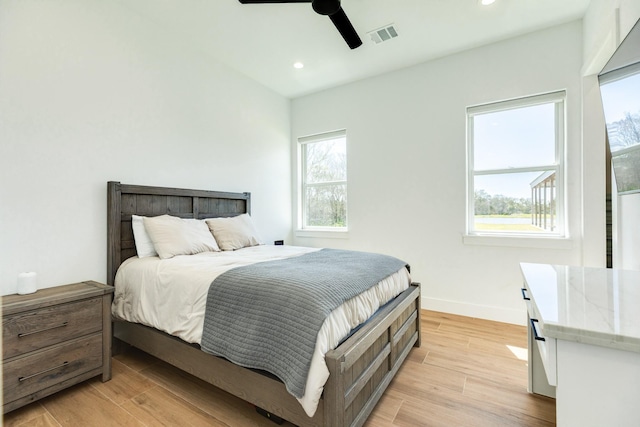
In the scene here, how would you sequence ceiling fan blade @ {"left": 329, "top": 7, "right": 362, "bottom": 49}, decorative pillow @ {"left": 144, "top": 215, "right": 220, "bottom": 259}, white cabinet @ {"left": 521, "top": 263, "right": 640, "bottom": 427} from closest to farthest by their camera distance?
white cabinet @ {"left": 521, "top": 263, "right": 640, "bottom": 427}
ceiling fan blade @ {"left": 329, "top": 7, "right": 362, "bottom": 49}
decorative pillow @ {"left": 144, "top": 215, "right": 220, "bottom": 259}

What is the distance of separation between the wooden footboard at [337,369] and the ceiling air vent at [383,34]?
2423 millimetres

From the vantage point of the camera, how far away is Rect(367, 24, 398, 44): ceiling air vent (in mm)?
2707

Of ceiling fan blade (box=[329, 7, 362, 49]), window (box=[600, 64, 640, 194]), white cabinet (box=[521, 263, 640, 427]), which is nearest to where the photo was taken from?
white cabinet (box=[521, 263, 640, 427])

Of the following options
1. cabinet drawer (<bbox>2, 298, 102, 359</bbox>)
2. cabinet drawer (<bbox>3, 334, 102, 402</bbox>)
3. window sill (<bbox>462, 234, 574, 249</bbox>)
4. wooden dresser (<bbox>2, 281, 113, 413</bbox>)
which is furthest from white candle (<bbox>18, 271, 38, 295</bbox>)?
window sill (<bbox>462, 234, 574, 249</bbox>)

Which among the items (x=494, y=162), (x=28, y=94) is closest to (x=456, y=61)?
(x=494, y=162)

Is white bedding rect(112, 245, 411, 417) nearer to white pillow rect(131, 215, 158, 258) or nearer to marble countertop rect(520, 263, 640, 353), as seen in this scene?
white pillow rect(131, 215, 158, 258)

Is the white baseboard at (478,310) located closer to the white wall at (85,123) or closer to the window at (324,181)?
the window at (324,181)

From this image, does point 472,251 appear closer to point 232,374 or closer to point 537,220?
point 537,220

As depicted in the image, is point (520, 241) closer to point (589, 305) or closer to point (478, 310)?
point (478, 310)

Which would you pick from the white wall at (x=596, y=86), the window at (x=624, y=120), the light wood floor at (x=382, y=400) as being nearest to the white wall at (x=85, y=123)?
the light wood floor at (x=382, y=400)

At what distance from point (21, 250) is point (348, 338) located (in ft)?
7.24

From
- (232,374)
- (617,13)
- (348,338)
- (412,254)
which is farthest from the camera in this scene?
(412,254)

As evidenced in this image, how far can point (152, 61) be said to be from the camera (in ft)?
8.77

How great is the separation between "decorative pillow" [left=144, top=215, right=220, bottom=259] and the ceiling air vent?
2.50 m
